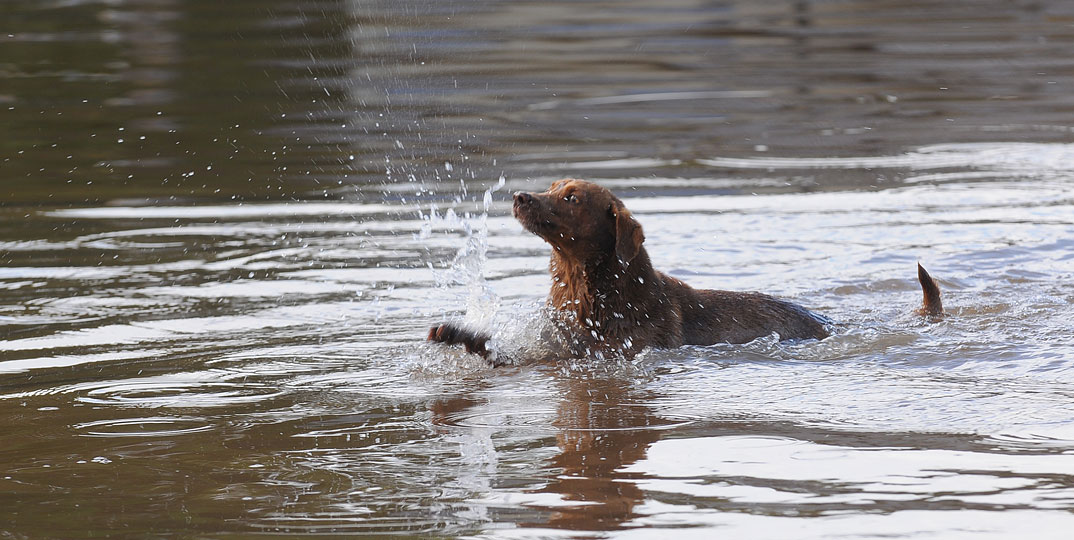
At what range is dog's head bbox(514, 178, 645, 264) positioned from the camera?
6809mm

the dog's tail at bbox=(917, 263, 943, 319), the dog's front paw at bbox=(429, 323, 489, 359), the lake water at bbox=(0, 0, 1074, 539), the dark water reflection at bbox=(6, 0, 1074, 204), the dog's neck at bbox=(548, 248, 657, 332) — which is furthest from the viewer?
the dark water reflection at bbox=(6, 0, 1074, 204)

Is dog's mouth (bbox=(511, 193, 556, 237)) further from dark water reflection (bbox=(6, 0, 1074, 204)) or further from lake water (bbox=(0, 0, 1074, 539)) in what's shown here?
dark water reflection (bbox=(6, 0, 1074, 204))

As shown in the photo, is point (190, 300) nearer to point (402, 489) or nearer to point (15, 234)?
point (15, 234)

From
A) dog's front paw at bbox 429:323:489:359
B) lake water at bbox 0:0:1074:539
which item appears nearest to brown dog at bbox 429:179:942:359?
dog's front paw at bbox 429:323:489:359

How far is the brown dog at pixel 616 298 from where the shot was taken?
→ 6863 mm

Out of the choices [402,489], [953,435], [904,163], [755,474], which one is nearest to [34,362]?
[402,489]

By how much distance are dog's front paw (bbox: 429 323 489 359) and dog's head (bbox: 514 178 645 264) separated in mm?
605

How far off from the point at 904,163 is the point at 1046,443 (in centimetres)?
740

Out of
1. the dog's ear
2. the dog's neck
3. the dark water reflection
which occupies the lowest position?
the dog's neck

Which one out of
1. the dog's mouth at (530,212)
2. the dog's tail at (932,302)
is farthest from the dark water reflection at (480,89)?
the dog's mouth at (530,212)

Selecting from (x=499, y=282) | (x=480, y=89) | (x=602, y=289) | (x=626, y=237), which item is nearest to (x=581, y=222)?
(x=626, y=237)

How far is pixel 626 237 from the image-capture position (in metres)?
6.87

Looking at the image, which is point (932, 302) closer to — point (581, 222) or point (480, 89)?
point (581, 222)

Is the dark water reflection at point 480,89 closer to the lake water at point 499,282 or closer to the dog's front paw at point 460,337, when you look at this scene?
the lake water at point 499,282
